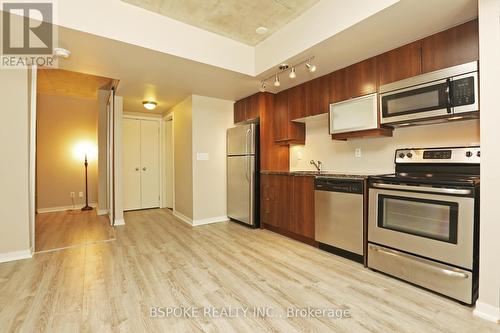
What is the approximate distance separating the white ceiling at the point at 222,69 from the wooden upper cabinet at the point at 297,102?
4.7 inches

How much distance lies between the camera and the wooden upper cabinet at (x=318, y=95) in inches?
126

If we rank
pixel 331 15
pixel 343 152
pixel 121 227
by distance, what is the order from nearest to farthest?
pixel 331 15 → pixel 343 152 → pixel 121 227

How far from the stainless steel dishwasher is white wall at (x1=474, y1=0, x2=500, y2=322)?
0.94 meters

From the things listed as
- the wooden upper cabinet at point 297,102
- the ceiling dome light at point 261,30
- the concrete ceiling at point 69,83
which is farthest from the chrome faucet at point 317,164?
the concrete ceiling at point 69,83

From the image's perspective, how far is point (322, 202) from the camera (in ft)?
9.48

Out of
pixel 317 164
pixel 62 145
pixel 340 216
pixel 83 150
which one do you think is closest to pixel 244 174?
pixel 317 164

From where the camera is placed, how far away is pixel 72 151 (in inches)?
222

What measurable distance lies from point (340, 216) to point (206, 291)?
1.62 meters

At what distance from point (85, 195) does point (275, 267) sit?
5.36 m

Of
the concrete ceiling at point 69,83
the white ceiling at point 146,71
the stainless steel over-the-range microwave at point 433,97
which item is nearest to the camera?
the stainless steel over-the-range microwave at point 433,97

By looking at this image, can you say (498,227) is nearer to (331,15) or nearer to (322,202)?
(322,202)

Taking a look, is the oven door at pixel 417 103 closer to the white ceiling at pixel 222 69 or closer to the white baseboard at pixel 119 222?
the white ceiling at pixel 222 69

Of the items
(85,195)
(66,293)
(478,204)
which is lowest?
(66,293)

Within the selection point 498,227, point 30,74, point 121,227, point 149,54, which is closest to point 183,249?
point 121,227
